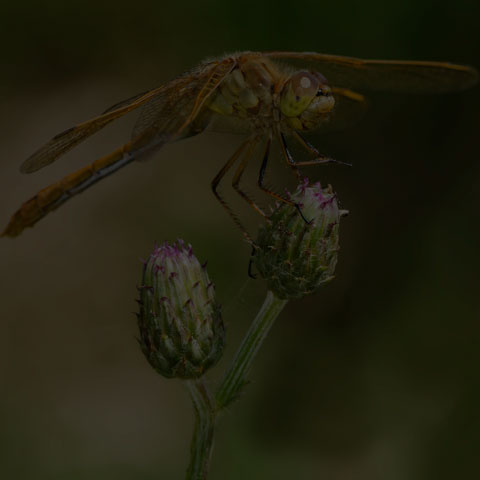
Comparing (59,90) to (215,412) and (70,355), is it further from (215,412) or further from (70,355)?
(215,412)

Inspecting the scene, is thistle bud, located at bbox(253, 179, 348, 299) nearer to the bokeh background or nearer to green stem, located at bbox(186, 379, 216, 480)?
green stem, located at bbox(186, 379, 216, 480)

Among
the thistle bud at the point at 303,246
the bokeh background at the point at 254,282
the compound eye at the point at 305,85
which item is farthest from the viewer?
the bokeh background at the point at 254,282

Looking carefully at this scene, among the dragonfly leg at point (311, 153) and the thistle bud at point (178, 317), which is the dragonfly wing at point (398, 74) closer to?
the dragonfly leg at point (311, 153)

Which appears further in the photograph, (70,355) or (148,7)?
(148,7)

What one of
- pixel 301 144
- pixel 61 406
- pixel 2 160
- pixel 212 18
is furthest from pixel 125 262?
pixel 301 144

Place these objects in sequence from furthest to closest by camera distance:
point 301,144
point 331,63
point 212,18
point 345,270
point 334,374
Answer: point 212,18, point 345,270, point 334,374, point 331,63, point 301,144

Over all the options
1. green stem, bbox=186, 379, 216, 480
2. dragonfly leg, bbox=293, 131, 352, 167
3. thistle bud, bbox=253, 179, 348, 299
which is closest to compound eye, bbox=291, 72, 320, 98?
dragonfly leg, bbox=293, 131, 352, 167

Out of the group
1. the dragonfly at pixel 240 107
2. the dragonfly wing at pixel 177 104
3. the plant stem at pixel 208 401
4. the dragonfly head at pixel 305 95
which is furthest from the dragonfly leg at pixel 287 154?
the plant stem at pixel 208 401
